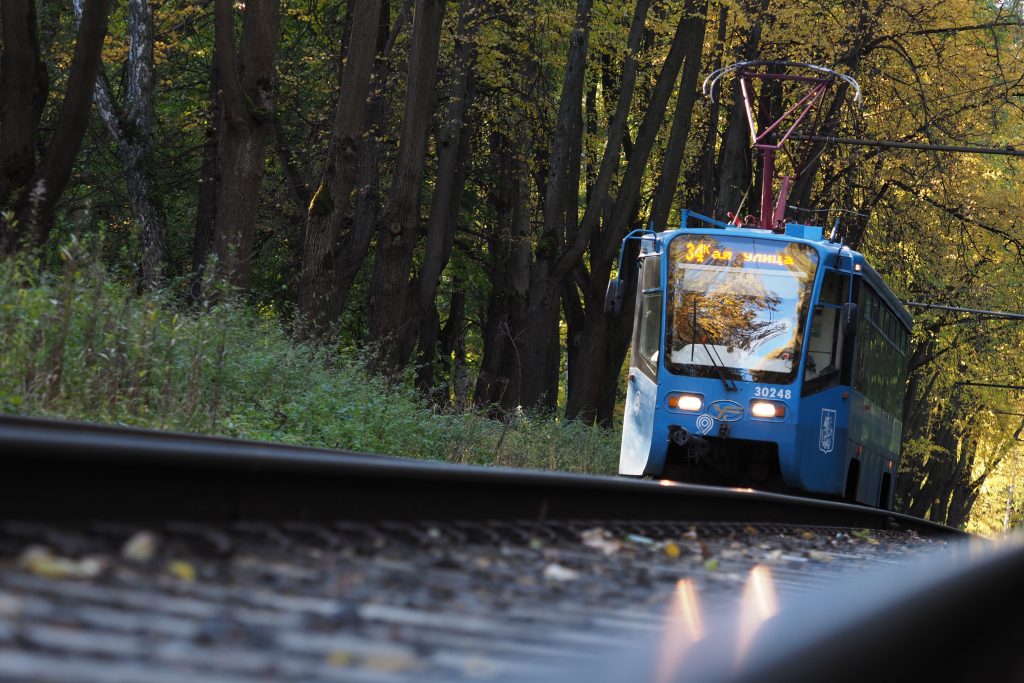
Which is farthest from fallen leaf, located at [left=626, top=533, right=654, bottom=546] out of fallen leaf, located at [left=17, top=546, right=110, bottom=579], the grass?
the grass

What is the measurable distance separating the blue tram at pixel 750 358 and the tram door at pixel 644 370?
0.07 feet

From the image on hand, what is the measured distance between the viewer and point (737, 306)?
17.7 meters

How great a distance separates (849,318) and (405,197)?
699cm

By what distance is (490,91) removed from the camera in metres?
28.2

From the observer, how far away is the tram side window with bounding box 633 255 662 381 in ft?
59.2

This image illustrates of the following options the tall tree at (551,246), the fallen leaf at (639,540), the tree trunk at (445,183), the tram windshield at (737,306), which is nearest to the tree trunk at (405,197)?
the tree trunk at (445,183)

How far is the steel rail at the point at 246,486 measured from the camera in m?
3.52

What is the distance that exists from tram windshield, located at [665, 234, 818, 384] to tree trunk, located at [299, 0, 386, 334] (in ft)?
15.5

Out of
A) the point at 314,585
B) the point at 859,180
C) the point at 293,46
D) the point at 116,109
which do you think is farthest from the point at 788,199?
the point at 314,585

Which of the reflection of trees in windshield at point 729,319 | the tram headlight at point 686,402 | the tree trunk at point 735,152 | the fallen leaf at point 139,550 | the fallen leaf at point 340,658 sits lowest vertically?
the tram headlight at point 686,402

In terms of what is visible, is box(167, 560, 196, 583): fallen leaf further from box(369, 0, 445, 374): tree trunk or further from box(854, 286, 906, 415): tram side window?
box(369, 0, 445, 374): tree trunk

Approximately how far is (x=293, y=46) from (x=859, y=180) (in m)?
12.3

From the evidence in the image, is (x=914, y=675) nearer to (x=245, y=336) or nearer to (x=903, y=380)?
(x=245, y=336)

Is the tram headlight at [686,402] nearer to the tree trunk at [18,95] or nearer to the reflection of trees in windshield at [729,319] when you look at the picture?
the reflection of trees in windshield at [729,319]
